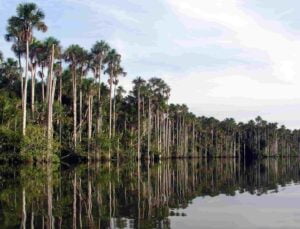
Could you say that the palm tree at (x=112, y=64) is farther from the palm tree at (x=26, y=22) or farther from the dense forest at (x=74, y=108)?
the palm tree at (x=26, y=22)

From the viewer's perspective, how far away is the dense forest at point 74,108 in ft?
172

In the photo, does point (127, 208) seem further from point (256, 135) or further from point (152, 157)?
point (256, 135)

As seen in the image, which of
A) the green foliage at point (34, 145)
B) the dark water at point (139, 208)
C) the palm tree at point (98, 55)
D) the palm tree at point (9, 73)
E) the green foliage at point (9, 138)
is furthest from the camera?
the palm tree at point (98, 55)

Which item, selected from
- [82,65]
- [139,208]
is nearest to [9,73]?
[82,65]

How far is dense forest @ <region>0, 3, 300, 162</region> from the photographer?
5247 centimetres

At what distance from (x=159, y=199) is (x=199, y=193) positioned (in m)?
4.33

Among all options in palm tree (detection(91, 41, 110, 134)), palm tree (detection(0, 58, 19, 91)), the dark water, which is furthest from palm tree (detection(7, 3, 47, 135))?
the dark water

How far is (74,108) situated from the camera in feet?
224

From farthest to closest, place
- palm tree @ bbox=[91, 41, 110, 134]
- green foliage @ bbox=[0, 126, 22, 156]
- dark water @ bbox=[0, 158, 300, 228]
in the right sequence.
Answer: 1. palm tree @ bbox=[91, 41, 110, 134]
2. green foliage @ bbox=[0, 126, 22, 156]
3. dark water @ bbox=[0, 158, 300, 228]

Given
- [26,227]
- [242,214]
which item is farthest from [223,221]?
[26,227]

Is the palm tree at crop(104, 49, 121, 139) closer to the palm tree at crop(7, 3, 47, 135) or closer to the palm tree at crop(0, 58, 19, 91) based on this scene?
the palm tree at crop(0, 58, 19, 91)

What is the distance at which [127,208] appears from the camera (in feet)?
59.9

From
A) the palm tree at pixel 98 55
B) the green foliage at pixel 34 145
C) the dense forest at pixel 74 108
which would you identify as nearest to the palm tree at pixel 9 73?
the dense forest at pixel 74 108

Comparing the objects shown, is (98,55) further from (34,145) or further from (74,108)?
(34,145)
